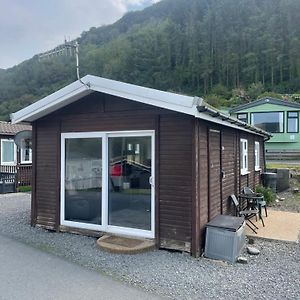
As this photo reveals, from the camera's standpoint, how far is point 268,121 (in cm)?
2452

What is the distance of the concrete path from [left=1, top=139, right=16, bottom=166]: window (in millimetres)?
11780

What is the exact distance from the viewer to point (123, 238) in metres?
6.41

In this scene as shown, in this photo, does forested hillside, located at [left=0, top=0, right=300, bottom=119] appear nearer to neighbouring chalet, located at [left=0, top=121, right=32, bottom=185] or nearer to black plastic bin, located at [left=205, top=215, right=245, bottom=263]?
neighbouring chalet, located at [left=0, top=121, right=32, bottom=185]

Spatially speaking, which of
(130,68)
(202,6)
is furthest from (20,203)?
(202,6)

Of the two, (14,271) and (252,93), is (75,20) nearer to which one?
(14,271)

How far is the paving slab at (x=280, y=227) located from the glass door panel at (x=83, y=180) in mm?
3335

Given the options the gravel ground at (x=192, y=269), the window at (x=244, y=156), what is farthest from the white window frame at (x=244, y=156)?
the gravel ground at (x=192, y=269)

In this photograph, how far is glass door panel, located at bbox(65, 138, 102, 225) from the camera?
22.6ft

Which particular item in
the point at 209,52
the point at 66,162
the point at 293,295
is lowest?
the point at 293,295

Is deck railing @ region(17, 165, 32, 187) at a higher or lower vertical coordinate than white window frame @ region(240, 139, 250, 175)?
lower

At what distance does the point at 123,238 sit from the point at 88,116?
2596 mm

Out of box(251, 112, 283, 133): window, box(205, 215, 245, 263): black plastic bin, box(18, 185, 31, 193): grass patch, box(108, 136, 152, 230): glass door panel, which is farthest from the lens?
box(251, 112, 283, 133): window

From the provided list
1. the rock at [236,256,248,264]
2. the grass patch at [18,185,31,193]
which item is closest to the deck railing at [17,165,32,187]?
the grass patch at [18,185,31,193]

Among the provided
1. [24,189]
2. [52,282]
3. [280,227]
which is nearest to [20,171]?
[24,189]
